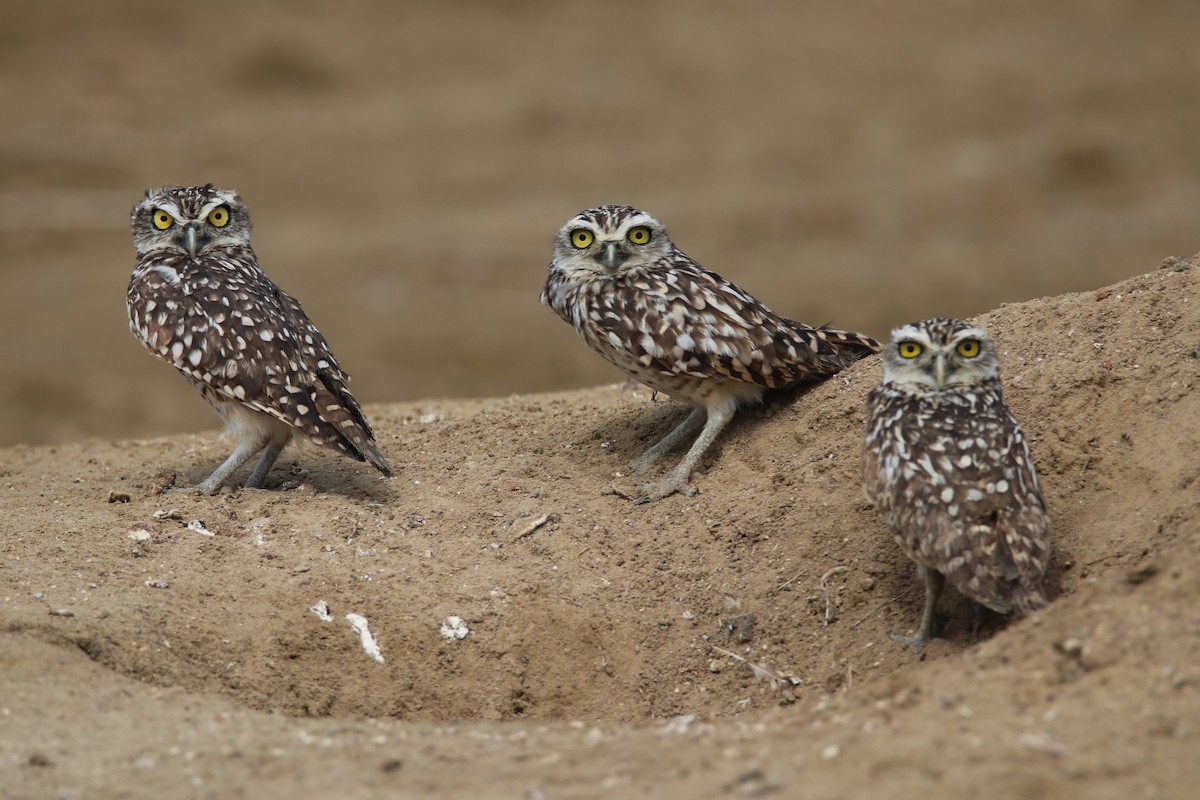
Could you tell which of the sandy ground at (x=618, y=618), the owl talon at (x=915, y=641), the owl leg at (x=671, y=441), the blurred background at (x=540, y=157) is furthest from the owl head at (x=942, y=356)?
the blurred background at (x=540, y=157)

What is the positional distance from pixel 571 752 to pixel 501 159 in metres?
18.5

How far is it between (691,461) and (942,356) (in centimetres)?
172

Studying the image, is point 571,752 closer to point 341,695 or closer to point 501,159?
point 341,695

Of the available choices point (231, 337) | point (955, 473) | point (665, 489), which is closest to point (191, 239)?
point (231, 337)

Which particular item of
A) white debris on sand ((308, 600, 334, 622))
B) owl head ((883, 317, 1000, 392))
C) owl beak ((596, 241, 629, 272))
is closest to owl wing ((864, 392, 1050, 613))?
owl head ((883, 317, 1000, 392))

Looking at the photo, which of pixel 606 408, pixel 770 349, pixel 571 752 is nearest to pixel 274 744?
pixel 571 752

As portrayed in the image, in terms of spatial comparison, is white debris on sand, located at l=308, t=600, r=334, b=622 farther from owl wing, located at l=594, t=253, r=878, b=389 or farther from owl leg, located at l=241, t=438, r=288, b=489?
owl wing, located at l=594, t=253, r=878, b=389

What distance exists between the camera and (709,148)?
22.5 m

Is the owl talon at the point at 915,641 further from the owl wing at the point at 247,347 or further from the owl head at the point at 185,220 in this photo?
the owl head at the point at 185,220

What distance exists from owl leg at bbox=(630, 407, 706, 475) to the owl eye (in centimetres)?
288

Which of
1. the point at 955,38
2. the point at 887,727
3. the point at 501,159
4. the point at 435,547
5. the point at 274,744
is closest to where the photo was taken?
the point at 887,727

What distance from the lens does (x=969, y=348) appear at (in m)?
5.84

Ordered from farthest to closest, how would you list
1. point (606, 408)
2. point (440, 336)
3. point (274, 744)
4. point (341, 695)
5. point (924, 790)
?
point (440, 336) < point (606, 408) < point (341, 695) < point (274, 744) < point (924, 790)

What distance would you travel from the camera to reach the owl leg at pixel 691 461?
6965 mm
